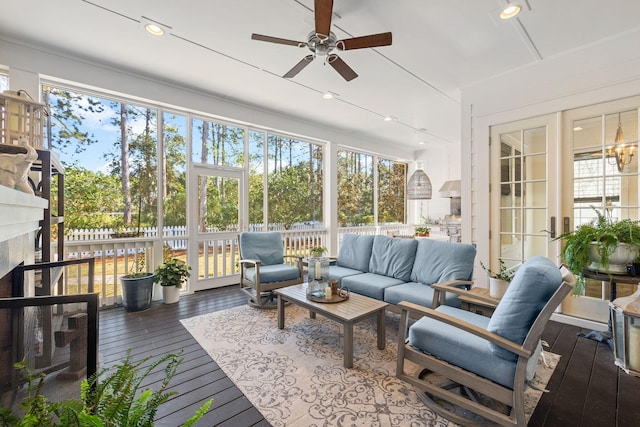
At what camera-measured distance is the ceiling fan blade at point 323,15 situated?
6.85 feet

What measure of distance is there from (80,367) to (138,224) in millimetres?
3362

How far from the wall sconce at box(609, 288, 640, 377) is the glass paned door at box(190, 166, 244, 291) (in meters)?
4.64

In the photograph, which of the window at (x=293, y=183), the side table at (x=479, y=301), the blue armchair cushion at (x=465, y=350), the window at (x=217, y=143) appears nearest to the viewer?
the blue armchair cushion at (x=465, y=350)

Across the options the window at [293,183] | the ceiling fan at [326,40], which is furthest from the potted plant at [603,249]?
the window at [293,183]

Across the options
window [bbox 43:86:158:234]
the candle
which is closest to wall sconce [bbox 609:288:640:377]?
the candle

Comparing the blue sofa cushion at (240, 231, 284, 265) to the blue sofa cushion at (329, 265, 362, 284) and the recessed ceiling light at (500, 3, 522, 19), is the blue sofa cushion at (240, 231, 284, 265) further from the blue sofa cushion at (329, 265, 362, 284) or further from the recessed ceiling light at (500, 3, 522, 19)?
the recessed ceiling light at (500, 3, 522, 19)

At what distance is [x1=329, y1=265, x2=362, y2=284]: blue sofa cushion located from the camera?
3604 millimetres

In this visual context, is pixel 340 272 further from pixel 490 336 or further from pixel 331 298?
pixel 490 336

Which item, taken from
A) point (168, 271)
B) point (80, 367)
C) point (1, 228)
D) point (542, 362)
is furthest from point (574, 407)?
point (168, 271)

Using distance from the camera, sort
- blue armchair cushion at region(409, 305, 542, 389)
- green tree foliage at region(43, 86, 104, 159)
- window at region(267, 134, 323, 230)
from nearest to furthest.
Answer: blue armchair cushion at region(409, 305, 542, 389)
green tree foliage at region(43, 86, 104, 159)
window at region(267, 134, 323, 230)

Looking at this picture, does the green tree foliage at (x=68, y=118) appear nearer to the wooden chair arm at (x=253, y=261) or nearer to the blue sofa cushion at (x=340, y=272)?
the wooden chair arm at (x=253, y=261)

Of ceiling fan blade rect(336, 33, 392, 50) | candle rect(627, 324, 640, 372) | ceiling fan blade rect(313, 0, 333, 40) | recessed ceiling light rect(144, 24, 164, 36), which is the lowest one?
candle rect(627, 324, 640, 372)

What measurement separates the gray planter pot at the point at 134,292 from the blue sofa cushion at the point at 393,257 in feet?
9.53

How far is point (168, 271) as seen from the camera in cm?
384
